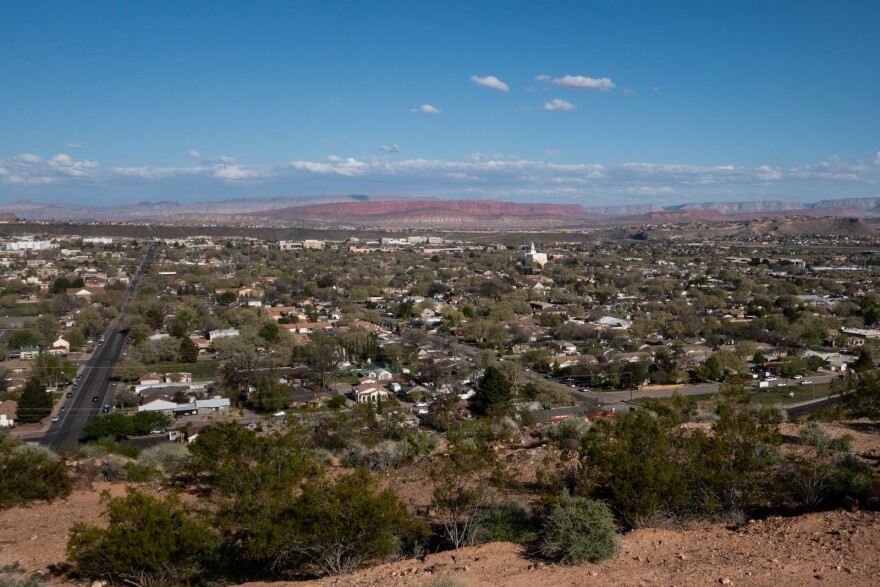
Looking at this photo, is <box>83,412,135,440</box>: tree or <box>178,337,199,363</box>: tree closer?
<box>83,412,135,440</box>: tree

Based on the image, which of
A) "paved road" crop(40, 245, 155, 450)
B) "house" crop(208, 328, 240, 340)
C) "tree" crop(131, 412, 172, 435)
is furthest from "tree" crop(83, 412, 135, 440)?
"house" crop(208, 328, 240, 340)

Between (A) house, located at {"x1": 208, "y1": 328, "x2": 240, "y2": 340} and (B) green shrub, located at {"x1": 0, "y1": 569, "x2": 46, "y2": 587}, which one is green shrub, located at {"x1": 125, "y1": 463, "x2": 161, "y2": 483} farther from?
(A) house, located at {"x1": 208, "y1": 328, "x2": 240, "y2": 340}

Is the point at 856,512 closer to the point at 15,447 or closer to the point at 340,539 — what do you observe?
the point at 340,539

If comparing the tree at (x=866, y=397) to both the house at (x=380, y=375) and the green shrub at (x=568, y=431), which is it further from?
the house at (x=380, y=375)

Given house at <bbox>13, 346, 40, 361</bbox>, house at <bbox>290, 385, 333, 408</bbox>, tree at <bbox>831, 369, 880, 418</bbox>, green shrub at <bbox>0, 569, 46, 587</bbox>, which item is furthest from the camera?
house at <bbox>13, 346, 40, 361</bbox>

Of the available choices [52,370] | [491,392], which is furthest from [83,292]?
[491,392]

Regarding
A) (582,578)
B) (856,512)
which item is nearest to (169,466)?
(582,578)

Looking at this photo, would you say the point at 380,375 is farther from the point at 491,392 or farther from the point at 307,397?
the point at 491,392
